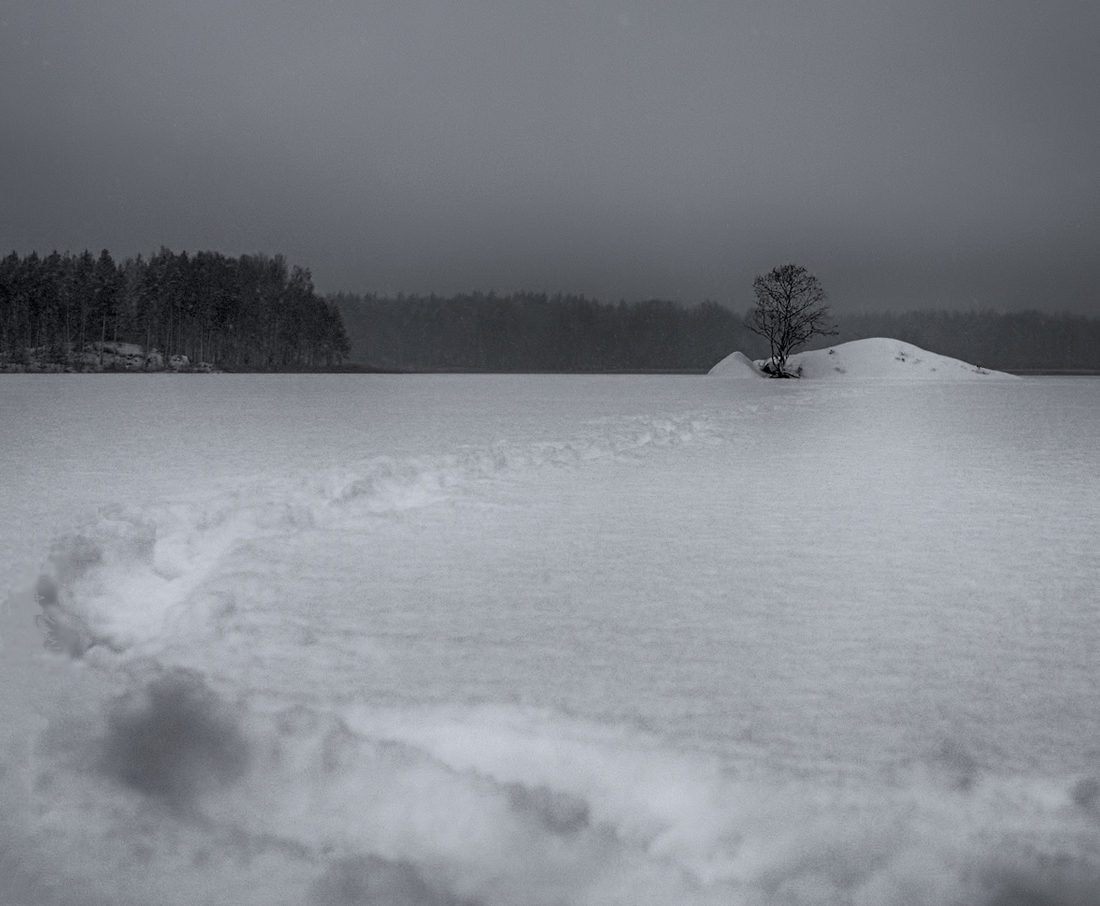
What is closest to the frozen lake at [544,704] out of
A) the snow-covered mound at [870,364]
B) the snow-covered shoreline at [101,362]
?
the snow-covered mound at [870,364]

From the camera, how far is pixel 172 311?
218 ft

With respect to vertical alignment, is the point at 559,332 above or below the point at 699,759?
above

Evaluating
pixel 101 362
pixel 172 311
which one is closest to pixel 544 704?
pixel 172 311

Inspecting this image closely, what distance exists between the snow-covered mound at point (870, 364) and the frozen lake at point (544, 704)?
37.9 m

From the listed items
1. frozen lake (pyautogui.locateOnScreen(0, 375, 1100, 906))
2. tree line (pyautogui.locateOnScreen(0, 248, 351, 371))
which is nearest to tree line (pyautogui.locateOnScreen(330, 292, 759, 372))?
tree line (pyautogui.locateOnScreen(0, 248, 351, 371))

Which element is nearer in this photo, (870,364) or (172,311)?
(870,364)

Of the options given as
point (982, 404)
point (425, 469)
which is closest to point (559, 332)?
point (982, 404)

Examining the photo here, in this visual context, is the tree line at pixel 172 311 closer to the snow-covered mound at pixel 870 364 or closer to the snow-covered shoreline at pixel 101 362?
the snow-covered shoreline at pixel 101 362

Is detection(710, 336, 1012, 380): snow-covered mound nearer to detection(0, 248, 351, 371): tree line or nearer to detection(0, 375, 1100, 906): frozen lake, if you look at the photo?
detection(0, 375, 1100, 906): frozen lake

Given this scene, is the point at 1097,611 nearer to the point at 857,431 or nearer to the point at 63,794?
the point at 63,794

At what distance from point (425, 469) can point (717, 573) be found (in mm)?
3167

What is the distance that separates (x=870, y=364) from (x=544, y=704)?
42.3 metres

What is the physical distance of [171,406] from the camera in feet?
47.7

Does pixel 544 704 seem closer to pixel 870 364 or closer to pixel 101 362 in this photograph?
pixel 870 364
